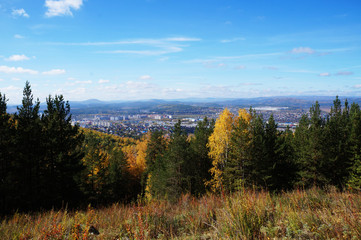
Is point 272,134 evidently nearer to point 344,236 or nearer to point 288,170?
point 288,170

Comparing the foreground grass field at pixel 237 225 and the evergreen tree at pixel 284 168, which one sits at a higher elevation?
the foreground grass field at pixel 237 225

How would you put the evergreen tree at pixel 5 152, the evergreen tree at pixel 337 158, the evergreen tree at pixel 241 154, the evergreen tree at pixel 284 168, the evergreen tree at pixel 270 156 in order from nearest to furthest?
the evergreen tree at pixel 5 152
the evergreen tree at pixel 241 154
the evergreen tree at pixel 270 156
the evergreen tree at pixel 337 158
the evergreen tree at pixel 284 168

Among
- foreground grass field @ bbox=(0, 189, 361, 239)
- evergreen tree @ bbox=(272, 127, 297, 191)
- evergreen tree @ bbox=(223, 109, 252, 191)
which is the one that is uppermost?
foreground grass field @ bbox=(0, 189, 361, 239)

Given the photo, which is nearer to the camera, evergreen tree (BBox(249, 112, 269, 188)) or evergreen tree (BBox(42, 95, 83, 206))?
evergreen tree (BBox(42, 95, 83, 206))

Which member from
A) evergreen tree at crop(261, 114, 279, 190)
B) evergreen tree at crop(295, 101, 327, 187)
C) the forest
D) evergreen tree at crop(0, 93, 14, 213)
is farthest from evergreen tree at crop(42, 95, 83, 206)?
evergreen tree at crop(295, 101, 327, 187)

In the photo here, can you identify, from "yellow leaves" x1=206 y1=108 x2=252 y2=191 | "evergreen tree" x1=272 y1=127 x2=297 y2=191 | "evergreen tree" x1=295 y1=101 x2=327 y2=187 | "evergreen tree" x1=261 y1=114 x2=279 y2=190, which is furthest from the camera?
"evergreen tree" x1=272 y1=127 x2=297 y2=191

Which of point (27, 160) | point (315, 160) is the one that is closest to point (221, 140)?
point (315, 160)

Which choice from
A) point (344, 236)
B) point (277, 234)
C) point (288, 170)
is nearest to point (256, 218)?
point (277, 234)

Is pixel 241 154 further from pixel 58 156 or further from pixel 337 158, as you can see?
pixel 58 156

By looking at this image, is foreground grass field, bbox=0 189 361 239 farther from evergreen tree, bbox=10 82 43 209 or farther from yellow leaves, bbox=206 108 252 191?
yellow leaves, bbox=206 108 252 191

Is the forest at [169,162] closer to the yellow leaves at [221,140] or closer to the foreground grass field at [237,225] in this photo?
the yellow leaves at [221,140]

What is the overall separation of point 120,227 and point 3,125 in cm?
1673

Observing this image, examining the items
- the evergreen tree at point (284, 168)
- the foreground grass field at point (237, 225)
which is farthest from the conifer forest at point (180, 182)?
the evergreen tree at point (284, 168)

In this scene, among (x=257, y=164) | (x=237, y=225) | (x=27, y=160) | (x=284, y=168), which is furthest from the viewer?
(x=284, y=168)
